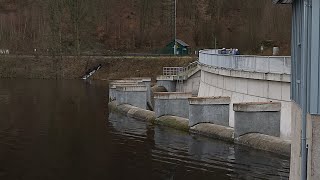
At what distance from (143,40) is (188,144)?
252 feet

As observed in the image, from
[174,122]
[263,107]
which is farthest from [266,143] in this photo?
[174,122]

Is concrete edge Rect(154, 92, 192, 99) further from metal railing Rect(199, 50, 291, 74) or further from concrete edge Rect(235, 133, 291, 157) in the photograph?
concrete edge Rect(235, 133, 291, 157)

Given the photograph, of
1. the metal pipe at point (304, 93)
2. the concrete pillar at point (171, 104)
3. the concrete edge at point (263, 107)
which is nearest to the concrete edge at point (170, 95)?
the concrete pillar at point (171, 104)

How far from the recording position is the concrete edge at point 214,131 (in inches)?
1158

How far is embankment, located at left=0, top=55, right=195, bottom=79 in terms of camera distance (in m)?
81.6

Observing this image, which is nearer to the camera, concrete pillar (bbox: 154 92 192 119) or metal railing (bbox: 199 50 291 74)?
metal railing (bbox: 199 50 291 74)

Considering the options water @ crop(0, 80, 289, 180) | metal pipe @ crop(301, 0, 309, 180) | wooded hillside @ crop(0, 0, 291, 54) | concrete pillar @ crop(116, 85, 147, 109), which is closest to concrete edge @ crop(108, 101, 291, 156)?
water @ crop(0, 80, 289, 180)

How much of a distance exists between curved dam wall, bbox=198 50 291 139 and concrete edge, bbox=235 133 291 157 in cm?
103

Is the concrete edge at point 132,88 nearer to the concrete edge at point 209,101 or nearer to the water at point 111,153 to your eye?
the water at point 111,153

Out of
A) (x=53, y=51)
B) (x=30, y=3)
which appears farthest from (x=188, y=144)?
(x=30, y=3)

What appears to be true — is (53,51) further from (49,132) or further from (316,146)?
(316,146)

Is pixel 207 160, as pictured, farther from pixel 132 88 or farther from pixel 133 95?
pixel 133 95

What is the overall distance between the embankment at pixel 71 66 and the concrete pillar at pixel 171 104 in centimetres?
4252

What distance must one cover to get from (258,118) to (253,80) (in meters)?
3.12
